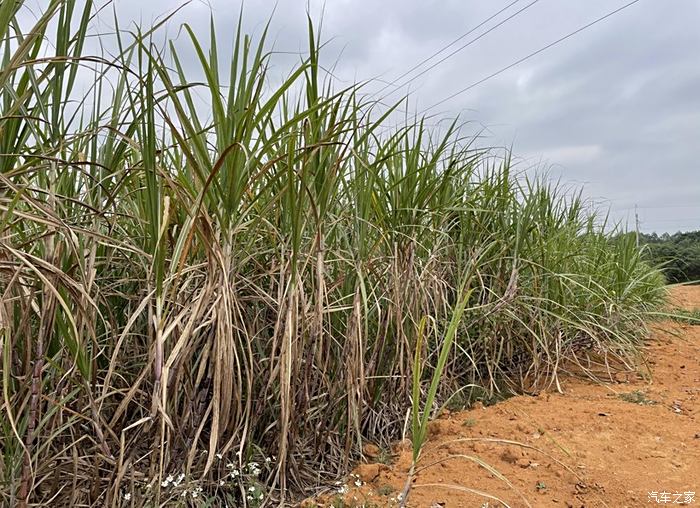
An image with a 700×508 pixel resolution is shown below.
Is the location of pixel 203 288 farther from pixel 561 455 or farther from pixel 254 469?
pixel 561 455

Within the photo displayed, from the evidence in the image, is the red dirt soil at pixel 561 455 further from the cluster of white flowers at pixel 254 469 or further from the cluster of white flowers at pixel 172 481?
A: the cluster of white flowers at pixel 172 481

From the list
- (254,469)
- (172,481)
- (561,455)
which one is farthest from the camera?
(561,455)

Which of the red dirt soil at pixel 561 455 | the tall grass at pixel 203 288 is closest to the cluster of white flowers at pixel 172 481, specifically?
the tall grass at pixel 203 288

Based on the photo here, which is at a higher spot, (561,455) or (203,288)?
(203,288)

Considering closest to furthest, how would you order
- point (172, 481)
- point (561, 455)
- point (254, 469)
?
point (172, 481)
point (254, 469)
point (561, 455)

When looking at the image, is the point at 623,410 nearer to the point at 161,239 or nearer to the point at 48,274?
the point at 161,239

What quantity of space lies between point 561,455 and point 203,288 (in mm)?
1337

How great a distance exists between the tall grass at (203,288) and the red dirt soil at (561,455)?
0.21 meters

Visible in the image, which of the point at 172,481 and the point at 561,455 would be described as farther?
the point at 561,455

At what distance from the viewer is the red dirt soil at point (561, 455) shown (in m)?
1.60

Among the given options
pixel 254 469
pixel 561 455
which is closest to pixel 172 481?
pixel 254 469

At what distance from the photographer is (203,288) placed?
1397mm

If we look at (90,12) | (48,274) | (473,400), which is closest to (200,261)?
(48,274)

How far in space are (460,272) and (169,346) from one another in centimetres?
148
